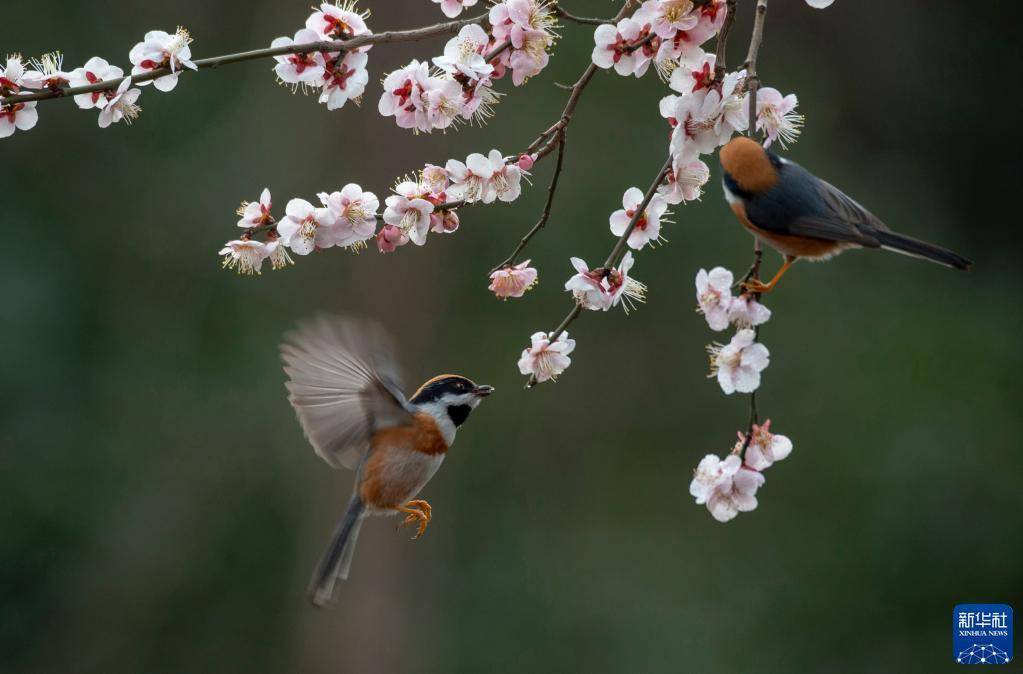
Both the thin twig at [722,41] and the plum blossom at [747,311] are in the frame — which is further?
A: the thin twig at [722,41]

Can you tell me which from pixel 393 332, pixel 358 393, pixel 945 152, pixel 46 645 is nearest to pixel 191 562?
pixel 46 645

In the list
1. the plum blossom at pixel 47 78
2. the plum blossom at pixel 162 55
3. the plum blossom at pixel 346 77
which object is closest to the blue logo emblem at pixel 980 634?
the plum blossom at pixel 346 77

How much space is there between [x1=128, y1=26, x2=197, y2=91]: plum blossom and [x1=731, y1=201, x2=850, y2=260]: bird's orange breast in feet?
3.34

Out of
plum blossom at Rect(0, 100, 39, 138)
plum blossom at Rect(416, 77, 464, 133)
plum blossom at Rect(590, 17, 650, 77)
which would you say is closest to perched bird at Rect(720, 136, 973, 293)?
plum blossom at Rect(590, 17, 650, 77)

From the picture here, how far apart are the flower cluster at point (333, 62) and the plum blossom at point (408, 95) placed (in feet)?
0.33

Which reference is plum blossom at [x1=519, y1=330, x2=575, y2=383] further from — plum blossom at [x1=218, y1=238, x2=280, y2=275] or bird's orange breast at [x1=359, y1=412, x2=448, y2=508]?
plum blossom at [x1=218, y1=238, x2=280, y2=275]

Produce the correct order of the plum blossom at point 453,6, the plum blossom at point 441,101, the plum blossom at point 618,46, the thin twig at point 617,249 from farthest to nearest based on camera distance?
the plum blossom at point 453,6
the plum blossom at point 441,101
the plum blossom at point 618,46
the thin twig at point 617,249

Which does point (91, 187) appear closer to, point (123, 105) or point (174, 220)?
point (174, 220)

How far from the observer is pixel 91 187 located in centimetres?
605

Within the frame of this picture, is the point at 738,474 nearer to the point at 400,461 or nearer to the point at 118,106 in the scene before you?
the point at 400,461

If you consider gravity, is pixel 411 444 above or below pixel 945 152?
below

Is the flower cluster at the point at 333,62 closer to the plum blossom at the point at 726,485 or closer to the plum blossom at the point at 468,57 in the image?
the plum blossom at the point at 468,57

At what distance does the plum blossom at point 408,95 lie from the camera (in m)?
2.19

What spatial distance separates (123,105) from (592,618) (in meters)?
4.45
